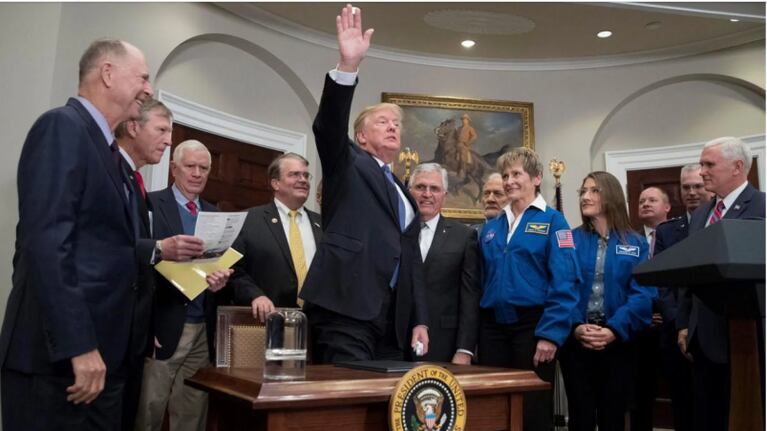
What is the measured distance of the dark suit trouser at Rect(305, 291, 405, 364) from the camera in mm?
2133

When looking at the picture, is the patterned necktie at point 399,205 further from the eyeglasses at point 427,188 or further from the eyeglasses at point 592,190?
the eyeglasses at point 592,190

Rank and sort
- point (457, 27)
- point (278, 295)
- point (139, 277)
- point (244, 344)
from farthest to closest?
1. point (457, 27)
2. point (278, 295)
3. point (244, 344)
4. point (139, 277)

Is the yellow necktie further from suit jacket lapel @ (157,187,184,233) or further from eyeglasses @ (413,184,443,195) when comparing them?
eyeglasses @ (413,184,443,195)

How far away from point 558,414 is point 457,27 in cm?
335

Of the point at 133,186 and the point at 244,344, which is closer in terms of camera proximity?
the point at 133,186

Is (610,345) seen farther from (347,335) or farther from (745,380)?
(745,380)

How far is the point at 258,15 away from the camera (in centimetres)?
577

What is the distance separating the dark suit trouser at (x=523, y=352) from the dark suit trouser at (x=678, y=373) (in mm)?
988

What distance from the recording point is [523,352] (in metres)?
2.90

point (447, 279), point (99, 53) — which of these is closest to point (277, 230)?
point (447, 279)

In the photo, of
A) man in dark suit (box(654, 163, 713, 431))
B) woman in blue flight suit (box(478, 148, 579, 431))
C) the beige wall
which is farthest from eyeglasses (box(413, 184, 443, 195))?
the beige wall

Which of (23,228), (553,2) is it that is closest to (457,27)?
(553,2)

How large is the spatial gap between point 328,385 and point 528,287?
1.61 m

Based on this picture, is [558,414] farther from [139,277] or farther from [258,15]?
[258,15]
